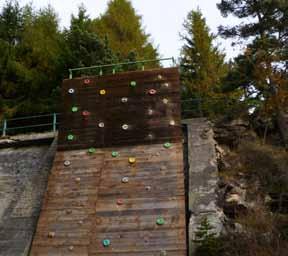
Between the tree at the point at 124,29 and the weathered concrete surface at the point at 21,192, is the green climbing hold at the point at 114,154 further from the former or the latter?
the tree at the point at 124,29

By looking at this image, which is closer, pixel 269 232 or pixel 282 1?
pixel 269 232

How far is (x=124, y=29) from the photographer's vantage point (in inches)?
935

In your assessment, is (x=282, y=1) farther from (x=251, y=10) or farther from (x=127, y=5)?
(x=127, y=5)

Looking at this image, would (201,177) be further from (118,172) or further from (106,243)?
(106,243)

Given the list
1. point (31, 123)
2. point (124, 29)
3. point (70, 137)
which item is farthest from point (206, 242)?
point (124, 29)

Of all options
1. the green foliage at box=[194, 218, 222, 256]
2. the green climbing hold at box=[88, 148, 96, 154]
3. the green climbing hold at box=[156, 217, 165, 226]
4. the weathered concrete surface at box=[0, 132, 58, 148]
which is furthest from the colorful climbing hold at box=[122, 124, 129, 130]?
the green foliage at box=[194, 218, 222, 256]

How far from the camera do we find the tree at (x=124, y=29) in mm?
23156

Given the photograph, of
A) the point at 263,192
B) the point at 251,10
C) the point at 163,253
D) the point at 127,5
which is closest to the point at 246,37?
the point at 251,10

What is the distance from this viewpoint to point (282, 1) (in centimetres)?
1479

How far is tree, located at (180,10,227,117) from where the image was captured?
19531 millimetres

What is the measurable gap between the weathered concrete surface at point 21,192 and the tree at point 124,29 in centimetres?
991

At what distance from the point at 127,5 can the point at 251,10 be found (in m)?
10.6

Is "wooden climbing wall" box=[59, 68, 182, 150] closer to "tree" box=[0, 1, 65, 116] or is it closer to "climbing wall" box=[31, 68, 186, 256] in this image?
"climbing wall" box=[31, 68, 186, 256]

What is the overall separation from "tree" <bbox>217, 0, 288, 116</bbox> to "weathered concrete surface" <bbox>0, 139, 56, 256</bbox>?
6.56 meters
